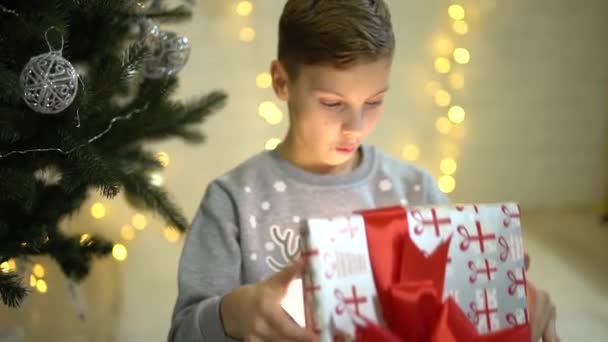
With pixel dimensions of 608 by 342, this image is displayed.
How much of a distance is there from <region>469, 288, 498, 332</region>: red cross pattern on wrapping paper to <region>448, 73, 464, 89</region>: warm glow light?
1278 mm

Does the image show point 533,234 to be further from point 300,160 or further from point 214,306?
point 214,306

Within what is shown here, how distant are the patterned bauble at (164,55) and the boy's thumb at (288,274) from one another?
0.62 meters

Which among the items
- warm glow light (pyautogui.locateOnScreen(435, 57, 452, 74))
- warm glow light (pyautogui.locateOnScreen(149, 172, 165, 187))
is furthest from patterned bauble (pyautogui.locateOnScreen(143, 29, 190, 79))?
warm glow light (pyautogui.locateOnScreen(435, 57, 452, 74))

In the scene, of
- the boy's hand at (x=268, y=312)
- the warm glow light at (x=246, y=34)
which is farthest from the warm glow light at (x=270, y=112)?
the boy's hand at (x=268, y=312)

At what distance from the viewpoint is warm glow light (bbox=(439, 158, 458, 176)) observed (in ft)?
6.18

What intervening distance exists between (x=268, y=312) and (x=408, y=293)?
135 millimetres

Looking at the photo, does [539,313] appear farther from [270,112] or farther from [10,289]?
[270,112]

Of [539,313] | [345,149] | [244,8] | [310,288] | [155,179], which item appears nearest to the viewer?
[310,288]

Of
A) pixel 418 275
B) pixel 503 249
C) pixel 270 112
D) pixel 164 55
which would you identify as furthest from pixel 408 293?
pixel 270 112

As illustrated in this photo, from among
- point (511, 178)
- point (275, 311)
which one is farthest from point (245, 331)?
point (511, 178)

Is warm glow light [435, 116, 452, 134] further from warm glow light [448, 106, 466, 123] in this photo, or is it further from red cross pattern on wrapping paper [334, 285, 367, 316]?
red cross pattern on wrapping paper [334, 285, 367, 316]

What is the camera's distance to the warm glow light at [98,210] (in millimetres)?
1684

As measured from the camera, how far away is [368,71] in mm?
736

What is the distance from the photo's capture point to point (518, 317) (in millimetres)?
655
